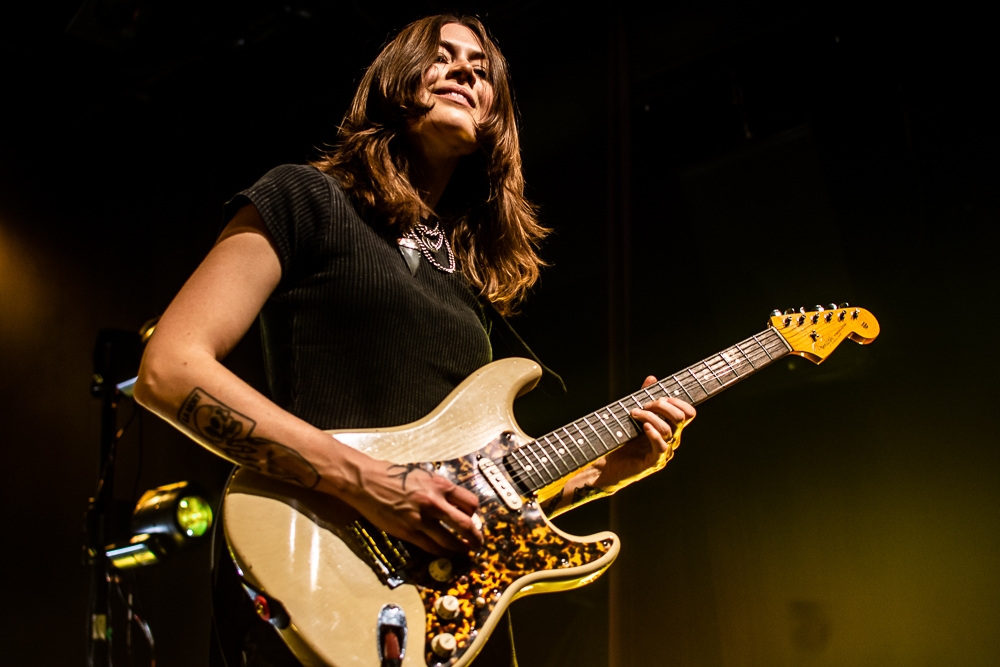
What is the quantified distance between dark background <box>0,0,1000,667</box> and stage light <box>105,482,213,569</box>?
1.51ft

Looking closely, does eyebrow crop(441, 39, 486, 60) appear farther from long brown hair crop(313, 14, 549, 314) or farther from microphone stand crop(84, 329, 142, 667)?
microphone stand crop(84, 329, 142, 667)

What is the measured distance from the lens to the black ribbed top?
1.36m

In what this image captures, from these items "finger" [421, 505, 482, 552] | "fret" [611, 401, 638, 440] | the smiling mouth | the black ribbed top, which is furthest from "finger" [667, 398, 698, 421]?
the smiling mouth

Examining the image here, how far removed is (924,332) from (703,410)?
908 millimetres

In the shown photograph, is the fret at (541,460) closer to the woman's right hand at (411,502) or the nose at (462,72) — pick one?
the woman's right hand at (411,502)

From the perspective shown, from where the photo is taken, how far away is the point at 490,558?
1.26 meters

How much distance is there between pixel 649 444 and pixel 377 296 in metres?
0.76

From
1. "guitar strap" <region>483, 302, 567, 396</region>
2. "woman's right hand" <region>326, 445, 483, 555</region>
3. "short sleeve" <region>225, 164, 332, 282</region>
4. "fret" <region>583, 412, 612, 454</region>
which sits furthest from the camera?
"guitar strap" <region>483, 302, 567, 396</region>

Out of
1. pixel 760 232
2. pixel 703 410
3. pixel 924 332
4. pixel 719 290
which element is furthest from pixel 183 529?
pixel 924 332

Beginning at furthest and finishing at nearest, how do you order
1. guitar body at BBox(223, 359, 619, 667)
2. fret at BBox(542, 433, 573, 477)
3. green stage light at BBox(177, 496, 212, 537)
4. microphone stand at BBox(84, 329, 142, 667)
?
green stage light at BBox(177, 496, 212, 537) < microphone stand at BBox(84, 329, 142, 667) < fret at BBox(542, 433, 573, 477) < guitar body at BBox(223, 359, 619, 667)

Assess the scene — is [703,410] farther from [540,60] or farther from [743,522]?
[540,60]

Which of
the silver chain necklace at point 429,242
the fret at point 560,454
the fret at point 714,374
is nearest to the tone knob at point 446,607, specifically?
the fret at point 560,454

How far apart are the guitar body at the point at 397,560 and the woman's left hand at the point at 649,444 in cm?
33

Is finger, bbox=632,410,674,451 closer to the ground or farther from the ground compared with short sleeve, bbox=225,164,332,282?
closer to the ground
